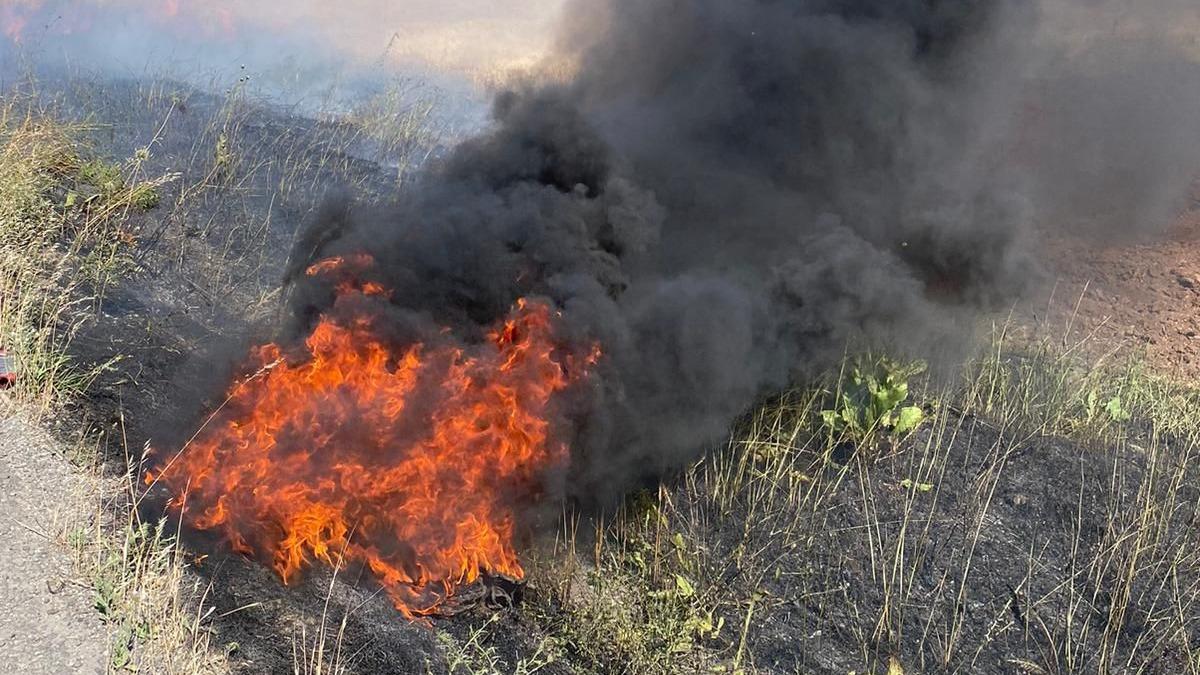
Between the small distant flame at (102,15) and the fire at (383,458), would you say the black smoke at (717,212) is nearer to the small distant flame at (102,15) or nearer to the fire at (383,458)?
the fire at (383,458)

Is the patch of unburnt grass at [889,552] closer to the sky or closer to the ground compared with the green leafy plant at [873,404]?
closer to the ground

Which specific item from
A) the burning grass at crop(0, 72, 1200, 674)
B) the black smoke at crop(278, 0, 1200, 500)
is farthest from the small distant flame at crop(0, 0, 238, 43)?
the black smoke at crop(278, 0, 1200, 500)

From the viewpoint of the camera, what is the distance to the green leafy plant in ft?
18.1

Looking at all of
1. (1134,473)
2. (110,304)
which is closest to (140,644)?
Result: (110,304)

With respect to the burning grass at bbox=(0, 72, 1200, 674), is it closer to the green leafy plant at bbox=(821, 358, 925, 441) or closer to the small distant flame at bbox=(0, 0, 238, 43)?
the green leafy plant at bbox=(821, 358, 925, 441)

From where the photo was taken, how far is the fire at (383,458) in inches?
163

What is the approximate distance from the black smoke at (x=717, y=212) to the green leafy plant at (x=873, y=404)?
0.73 ft

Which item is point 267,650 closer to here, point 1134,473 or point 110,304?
point 110,304

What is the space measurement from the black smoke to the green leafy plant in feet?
0.73

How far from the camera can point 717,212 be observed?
6133 mm

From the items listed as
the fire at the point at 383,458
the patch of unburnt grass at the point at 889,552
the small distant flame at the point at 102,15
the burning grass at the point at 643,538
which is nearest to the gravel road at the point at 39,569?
the burning grass at the point at 643,538

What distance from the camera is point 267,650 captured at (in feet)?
11.6

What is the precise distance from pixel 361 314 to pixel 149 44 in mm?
13274

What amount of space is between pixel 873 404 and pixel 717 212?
66.8 inches
